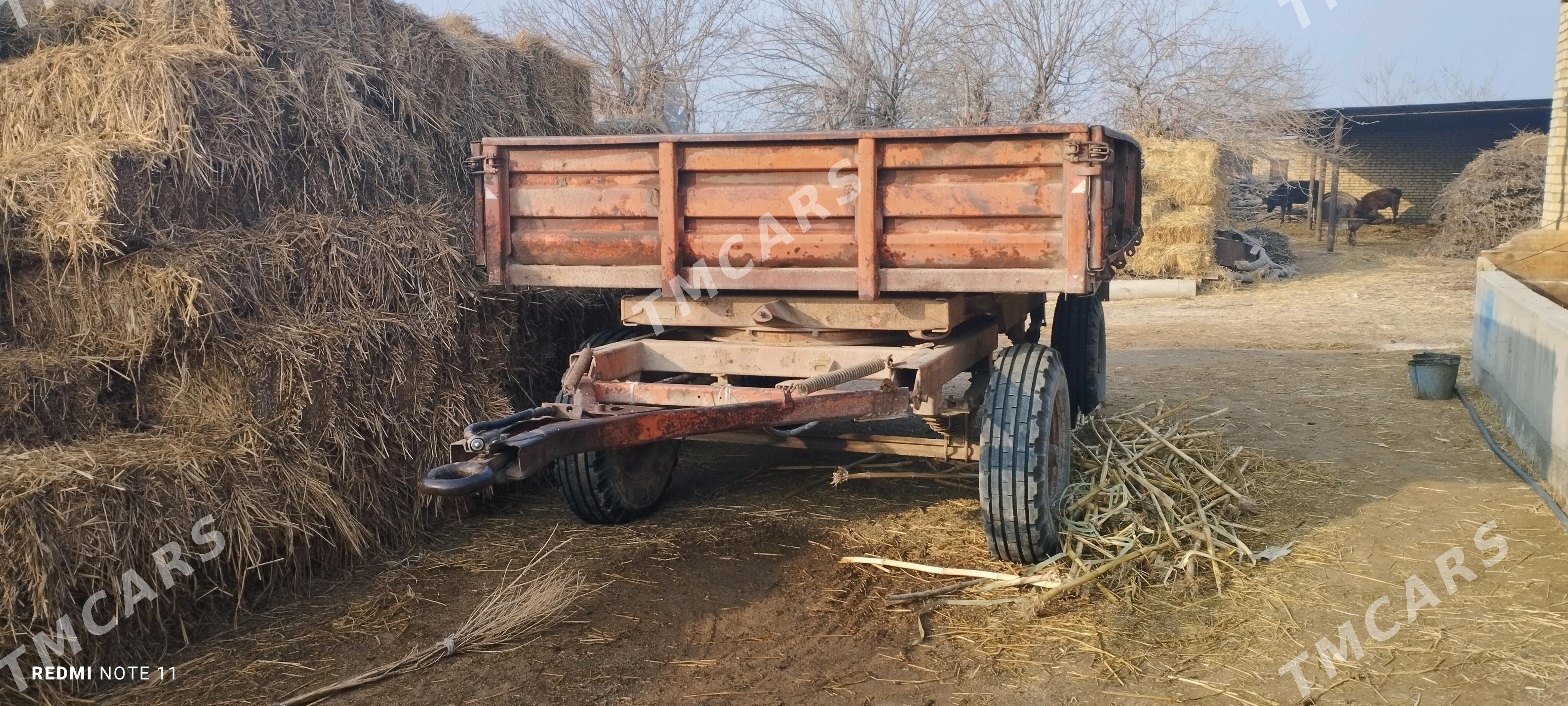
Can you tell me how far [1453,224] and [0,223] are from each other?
2321 centimetres

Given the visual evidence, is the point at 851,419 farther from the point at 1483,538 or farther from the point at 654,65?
the point at 654,65

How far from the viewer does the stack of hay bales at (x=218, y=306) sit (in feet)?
12.8

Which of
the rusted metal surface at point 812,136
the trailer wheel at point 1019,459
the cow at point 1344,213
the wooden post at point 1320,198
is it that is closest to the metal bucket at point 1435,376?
the rusted metal surface at point 812,136

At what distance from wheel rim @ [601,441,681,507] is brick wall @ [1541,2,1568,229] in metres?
11.9

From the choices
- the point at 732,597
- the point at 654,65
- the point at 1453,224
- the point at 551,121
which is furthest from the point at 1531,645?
the point at 1453,224

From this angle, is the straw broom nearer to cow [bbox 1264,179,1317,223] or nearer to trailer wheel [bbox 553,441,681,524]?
A: trailer wheel [bbox 553,441,681,524]

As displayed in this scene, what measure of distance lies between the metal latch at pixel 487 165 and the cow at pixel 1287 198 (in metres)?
27.0

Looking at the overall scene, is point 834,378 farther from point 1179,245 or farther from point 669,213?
point 1179,245

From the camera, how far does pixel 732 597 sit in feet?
14.5

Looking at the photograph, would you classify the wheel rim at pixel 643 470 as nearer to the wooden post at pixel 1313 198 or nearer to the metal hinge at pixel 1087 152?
the metal hinge at pixel 1087 152

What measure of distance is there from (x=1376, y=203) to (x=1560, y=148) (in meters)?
14.6

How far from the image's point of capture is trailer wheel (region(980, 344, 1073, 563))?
4.29 m

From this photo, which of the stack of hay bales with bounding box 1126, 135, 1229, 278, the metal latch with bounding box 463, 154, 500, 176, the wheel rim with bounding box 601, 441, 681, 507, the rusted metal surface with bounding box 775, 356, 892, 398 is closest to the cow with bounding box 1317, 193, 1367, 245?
the stack of hay bales with bounding box 1126, 135, 1229, 278

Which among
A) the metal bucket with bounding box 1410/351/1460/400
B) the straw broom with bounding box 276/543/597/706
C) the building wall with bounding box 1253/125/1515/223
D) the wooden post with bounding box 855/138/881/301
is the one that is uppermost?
the building wall with bounding box 1253/125/1515/223
